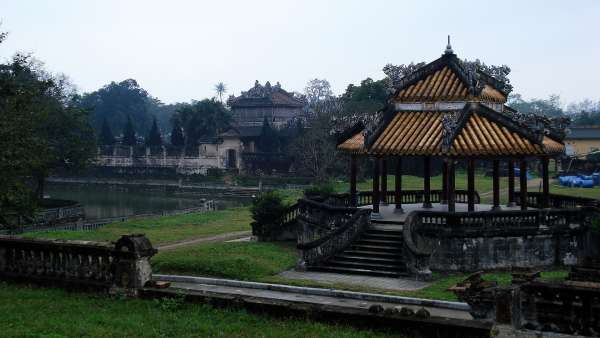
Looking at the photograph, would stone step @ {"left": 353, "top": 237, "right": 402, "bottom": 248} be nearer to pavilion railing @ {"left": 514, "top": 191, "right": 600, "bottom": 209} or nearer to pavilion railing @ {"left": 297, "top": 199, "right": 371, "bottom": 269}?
pavilion railing @ {"left": 297, "top": 199, "right": 371, "bottom": 269}

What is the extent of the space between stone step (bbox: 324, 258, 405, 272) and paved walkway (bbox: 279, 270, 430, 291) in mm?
614

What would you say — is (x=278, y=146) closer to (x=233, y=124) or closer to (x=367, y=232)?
(x=233, y=124)

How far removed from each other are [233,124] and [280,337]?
95.9 meters

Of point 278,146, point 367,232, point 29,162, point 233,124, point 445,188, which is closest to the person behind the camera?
point 29,162

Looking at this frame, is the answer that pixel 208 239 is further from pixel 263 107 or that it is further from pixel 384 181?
pixel 263 107

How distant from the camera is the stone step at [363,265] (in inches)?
862

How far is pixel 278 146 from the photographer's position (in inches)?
3740

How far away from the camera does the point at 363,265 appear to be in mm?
22375

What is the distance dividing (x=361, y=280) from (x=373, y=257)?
6.64 ft

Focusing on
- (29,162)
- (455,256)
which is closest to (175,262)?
(29,162)

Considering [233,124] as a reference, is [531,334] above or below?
below

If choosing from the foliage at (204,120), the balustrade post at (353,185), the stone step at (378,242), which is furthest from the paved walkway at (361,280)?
the foliage at (204,120)

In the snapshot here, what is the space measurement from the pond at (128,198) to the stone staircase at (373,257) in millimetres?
39246

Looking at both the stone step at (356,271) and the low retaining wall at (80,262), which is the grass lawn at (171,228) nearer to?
the stone step at (356,271)
